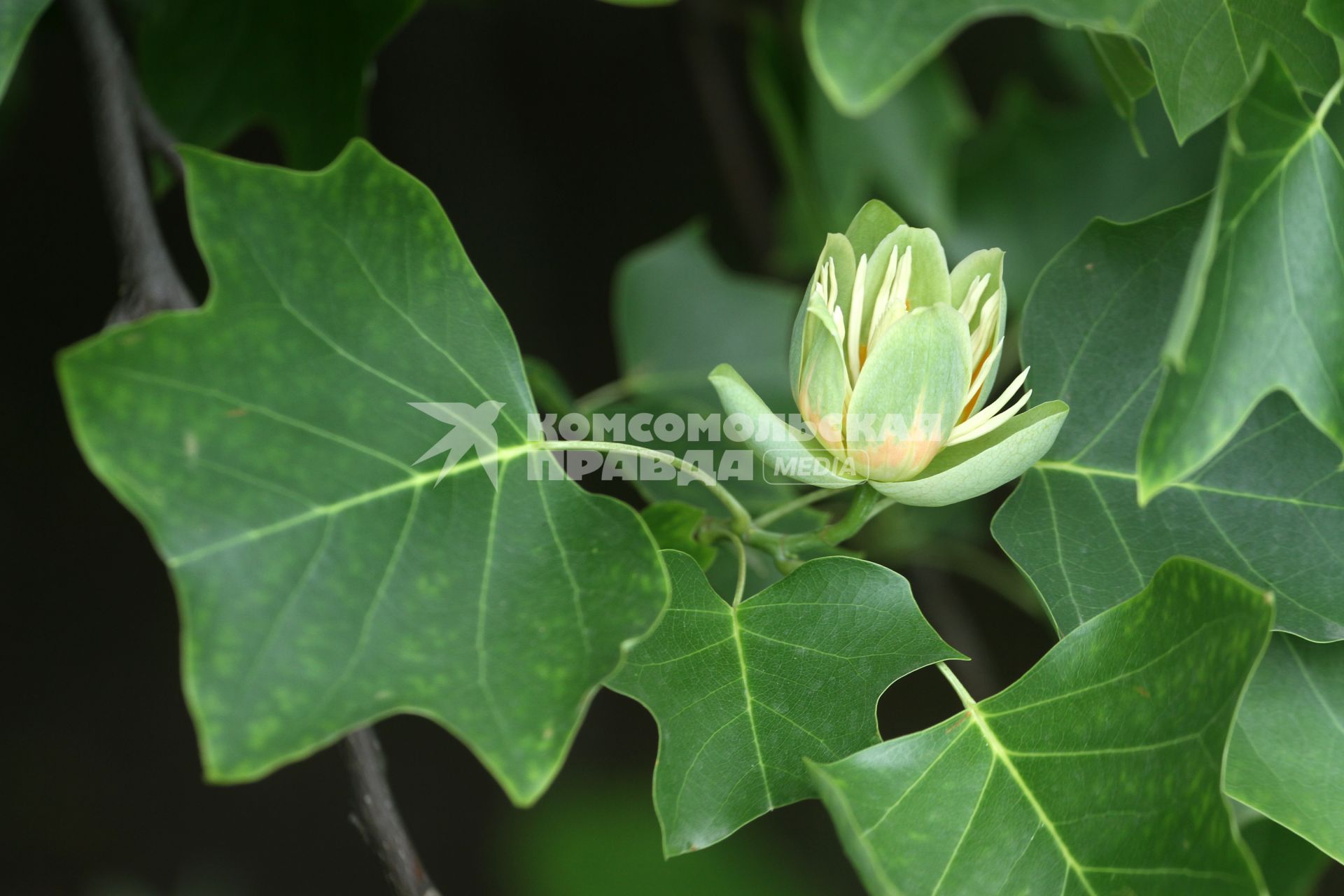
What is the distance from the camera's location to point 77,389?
1.29ft

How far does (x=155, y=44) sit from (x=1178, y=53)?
27.3 inches

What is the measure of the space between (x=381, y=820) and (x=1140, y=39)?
54 cm

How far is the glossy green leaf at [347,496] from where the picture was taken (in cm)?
40

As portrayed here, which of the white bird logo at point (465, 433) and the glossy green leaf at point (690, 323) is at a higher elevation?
Answer: the white bird logo at point (465, 433)

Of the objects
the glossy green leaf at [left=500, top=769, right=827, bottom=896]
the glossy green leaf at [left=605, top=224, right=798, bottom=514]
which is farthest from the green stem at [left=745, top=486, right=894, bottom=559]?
the glossy green leaf at [left=500, top=769, right=827, bottom=896]

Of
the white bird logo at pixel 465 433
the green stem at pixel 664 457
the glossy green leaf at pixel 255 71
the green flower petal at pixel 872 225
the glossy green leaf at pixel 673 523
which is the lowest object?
the glossy green leaf at pixel 673 523

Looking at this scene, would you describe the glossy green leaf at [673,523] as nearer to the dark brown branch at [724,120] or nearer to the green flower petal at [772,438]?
the green flower petal at [772,438]

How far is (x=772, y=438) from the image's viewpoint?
49cm

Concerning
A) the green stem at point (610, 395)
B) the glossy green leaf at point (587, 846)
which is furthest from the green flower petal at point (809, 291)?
the glossy green leaf at point (587, 846)

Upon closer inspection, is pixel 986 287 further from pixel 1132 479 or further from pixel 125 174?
pixel 125 174

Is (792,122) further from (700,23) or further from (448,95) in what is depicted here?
(448,95)

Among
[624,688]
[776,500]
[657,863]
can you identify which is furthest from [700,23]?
[657,863]

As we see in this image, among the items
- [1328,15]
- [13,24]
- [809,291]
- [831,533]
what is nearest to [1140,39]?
[1328,15]

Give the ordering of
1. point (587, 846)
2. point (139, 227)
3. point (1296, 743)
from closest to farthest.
A: point (1296, 743)
point (139, 227)
point (587, 846)
